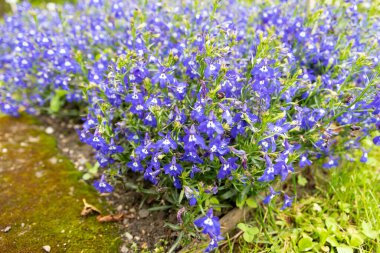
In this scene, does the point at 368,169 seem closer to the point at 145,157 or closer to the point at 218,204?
the point at 218,204

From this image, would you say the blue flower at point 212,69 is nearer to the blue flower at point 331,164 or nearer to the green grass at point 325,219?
the green grass at point 325,219

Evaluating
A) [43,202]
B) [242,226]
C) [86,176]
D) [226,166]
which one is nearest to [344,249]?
[242,226]

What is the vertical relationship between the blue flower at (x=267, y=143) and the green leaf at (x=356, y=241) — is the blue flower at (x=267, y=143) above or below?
above

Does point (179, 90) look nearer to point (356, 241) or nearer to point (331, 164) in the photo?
point (331, 164)

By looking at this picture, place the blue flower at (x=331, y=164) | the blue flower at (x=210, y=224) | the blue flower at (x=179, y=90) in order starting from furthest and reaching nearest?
the blue flower at (x=331, y=164), the blue flower at (x=179, y=90), the blue flower at (x=210, y=224)

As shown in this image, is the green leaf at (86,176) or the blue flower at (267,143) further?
the green leaf at (86,176)

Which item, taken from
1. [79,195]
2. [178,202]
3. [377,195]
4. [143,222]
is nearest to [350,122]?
[377,195]

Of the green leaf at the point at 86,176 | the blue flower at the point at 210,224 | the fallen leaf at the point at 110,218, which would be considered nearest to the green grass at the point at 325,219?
the blue flower at the point at 210,224

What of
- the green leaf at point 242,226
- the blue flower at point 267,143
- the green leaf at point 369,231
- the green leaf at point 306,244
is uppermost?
the blue flower at point 267,143

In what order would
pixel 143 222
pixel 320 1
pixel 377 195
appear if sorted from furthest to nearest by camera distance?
1. pixel 320 1
2. pixel 377 195
3. pixel 143 222
